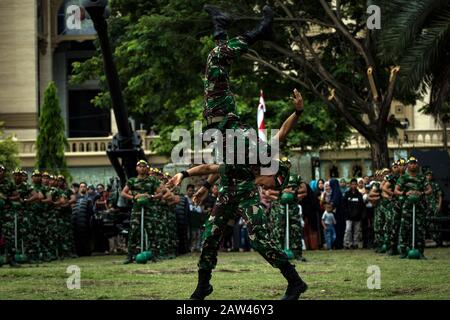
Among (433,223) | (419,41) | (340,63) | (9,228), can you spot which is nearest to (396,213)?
(419,41)

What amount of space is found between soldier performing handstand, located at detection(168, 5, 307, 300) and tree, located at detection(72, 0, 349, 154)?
769 inches

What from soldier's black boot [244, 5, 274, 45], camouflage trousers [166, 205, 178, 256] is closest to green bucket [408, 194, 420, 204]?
camouflage trousers [166, 205, 178, 256]

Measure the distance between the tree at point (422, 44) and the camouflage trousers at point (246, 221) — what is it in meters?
13.6

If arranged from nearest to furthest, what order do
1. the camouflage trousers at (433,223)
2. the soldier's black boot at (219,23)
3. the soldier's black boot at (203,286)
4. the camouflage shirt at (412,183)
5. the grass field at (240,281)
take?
the soldier's black boot at (203,286) → the soldier's black boot at (219,23) → the grass field at (240,281) → the camouflage shirt at (412,183) → the camouflage trousers at (433,223)

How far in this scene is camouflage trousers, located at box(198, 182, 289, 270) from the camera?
38.3 feet

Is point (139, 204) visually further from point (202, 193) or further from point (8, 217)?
point (202, 193)

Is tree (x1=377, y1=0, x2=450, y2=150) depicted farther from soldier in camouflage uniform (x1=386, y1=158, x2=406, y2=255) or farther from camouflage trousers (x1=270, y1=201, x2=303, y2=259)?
camouflage trousers (x1=270, y1=201, x2=303, y2=259)

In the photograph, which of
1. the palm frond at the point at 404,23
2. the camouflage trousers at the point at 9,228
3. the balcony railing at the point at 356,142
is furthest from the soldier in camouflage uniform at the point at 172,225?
the balcony railing at the point at 356,142

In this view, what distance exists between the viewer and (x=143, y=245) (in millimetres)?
23109

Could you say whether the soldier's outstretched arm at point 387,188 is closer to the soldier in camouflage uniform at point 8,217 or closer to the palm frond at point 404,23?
the palm frond at point 404,23

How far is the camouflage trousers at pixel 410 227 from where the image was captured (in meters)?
22.4

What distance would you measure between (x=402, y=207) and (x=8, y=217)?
24.7 ft
